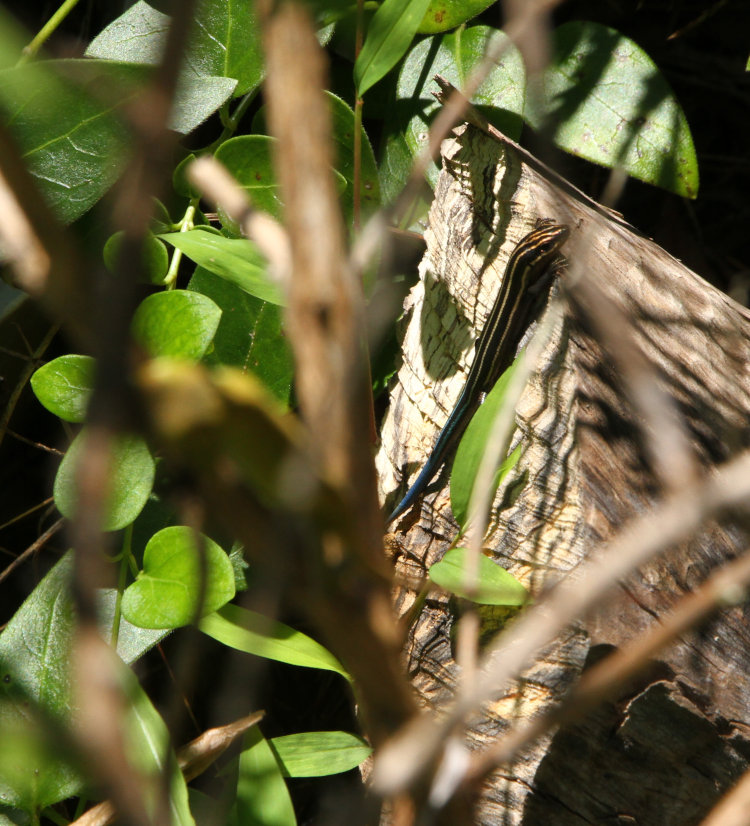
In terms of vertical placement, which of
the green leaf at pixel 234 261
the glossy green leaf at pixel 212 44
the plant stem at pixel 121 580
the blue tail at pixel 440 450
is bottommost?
the plant stem at pixel 121 580

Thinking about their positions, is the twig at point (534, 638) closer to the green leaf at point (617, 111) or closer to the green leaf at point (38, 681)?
the green leaf at point (38, 681)

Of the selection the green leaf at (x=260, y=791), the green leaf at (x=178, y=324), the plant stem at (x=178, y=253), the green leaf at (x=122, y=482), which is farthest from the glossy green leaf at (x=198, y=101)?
the green leaf at (x=260, y=791)

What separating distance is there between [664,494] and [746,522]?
0.13 meters

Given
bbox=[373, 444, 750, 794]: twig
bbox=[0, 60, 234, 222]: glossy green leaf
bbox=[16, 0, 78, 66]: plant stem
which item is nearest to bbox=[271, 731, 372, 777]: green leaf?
bbox=[373, 444, 750, 794]: twig

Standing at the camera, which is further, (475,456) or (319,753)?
(319,753)

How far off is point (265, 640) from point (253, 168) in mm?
911

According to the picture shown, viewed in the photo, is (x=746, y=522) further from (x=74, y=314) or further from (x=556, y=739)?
(x=74, y=314)

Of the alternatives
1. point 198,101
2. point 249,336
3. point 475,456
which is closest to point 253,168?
point 198,101

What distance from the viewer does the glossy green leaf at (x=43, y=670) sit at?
4.01 feet

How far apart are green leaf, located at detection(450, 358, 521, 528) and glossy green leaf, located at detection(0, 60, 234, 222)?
80 cm

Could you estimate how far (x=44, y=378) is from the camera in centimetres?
129

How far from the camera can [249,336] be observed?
4.92ft

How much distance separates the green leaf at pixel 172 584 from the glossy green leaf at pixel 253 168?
0.63 metres

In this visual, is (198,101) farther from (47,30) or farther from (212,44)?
(47,30)
